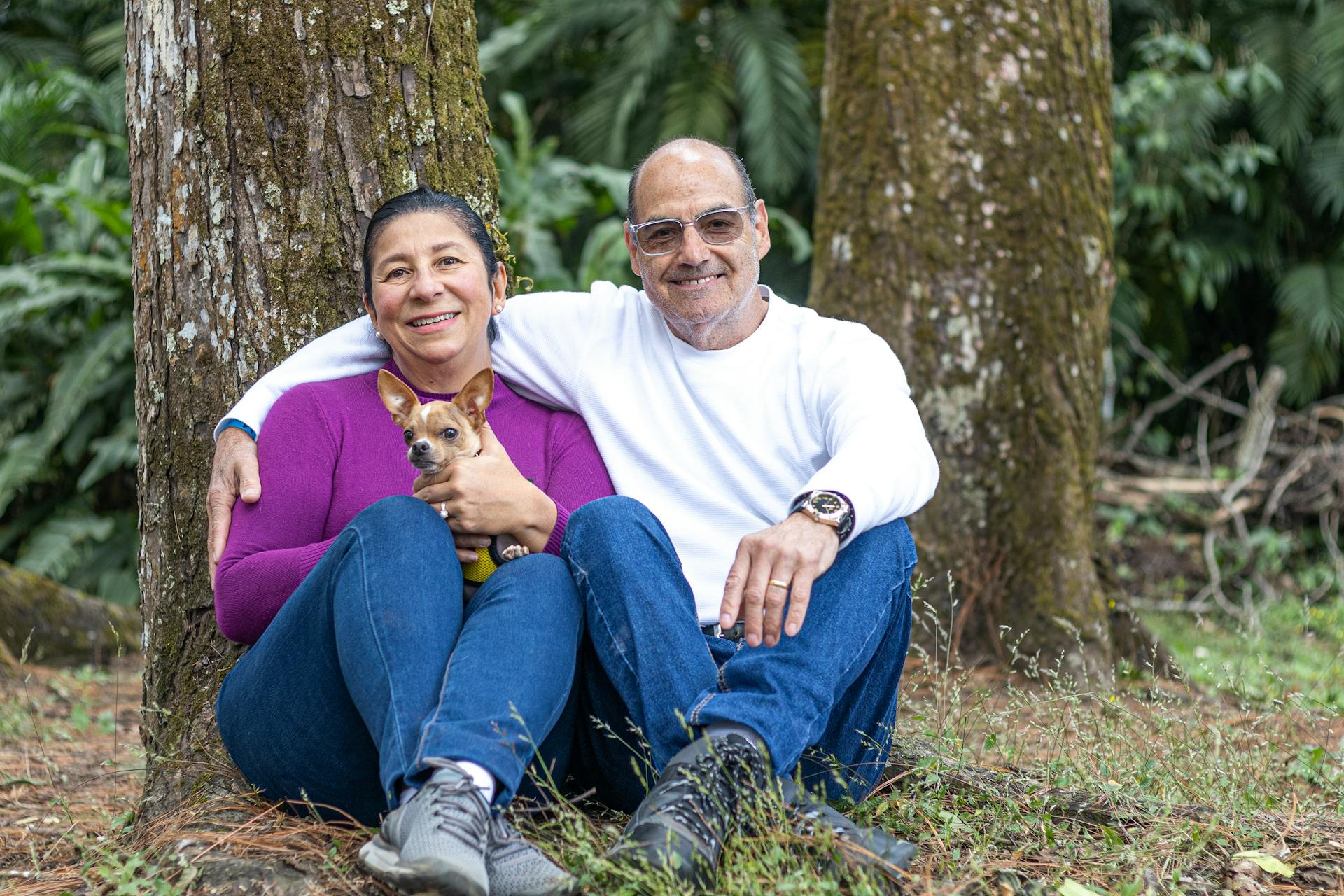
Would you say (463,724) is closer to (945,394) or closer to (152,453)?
(152,453)

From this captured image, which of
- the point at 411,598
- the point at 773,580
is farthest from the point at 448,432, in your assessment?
the point at 773,580

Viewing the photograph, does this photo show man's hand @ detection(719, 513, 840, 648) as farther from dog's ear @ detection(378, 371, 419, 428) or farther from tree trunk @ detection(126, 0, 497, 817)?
tree trunk @ detection(126, 0, 497, 817)

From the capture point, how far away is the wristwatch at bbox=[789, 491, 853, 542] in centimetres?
228

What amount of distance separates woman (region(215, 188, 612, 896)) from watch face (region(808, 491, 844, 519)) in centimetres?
51

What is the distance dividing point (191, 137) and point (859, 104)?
2.74m

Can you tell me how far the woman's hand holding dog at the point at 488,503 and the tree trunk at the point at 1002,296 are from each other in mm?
2405

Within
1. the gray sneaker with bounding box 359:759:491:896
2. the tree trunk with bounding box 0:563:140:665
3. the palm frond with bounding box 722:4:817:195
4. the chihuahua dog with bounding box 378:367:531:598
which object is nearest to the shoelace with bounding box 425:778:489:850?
the gray sneaker with bounding box 359:759:491:896

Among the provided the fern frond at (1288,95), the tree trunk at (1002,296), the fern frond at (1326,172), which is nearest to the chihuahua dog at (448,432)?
the tree trunk at (1002,296)

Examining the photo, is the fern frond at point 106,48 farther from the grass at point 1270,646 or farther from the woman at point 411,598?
the grass at point 1270,646

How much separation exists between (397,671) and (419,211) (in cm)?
109

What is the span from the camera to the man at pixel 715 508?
220cm

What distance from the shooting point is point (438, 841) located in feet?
6.06

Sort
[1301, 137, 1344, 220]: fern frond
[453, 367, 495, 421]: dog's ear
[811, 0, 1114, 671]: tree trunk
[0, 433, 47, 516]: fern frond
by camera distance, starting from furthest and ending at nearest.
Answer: [1301, 137, 1344, 220]: fern frond → [0, 433, 47, 516]: fern frond → [811, 0, 1114, 671]: tree trunk → [453, 367, 495, 421]: dog's ear

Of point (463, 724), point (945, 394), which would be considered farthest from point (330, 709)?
point (945, 394)
